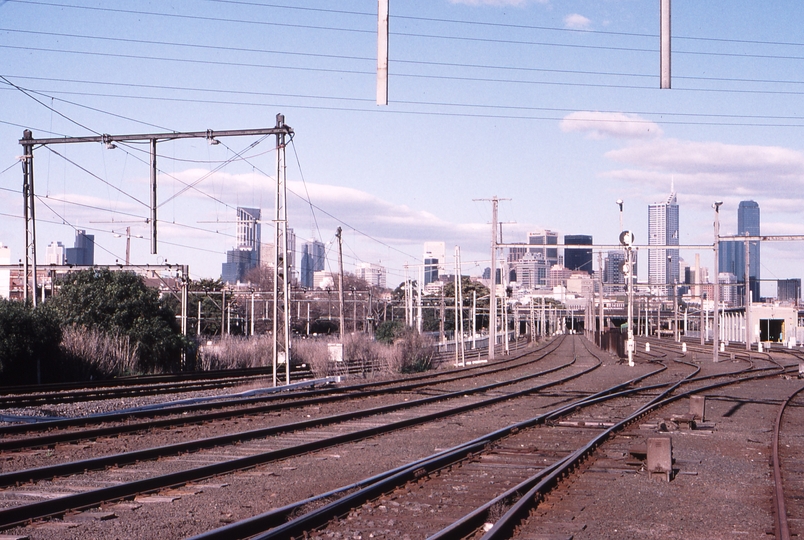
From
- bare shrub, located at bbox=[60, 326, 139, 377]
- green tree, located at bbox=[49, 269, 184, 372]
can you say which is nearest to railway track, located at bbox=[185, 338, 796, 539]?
bare shrub, located at bbox=[60, 326, 139, 377]

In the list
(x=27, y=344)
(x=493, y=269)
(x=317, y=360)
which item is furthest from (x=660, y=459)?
(x=493, y=269)

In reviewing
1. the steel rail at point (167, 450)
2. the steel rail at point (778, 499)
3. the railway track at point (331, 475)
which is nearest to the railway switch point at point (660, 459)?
the railway track at point (331, 475)

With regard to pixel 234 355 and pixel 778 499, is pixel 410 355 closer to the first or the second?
pixel 234 355

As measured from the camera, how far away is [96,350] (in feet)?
104

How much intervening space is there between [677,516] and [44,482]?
7.24 metres

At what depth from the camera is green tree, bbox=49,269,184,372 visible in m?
34.5

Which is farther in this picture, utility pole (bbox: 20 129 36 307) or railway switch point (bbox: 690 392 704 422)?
utility pole (bbox: 20 129 36 307)

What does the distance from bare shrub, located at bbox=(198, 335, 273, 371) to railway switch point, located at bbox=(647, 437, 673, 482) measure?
31552 millimetres

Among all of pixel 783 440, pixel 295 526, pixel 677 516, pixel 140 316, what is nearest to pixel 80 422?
pixel 295 526

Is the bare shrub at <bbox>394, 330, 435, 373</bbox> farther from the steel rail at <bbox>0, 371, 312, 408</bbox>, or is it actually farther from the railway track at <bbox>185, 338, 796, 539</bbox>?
the railway track at <bbox>185, 338, 796, 539</bbox>

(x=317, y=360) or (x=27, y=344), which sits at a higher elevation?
(x=27, y=344)

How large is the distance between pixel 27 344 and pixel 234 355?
15865 millimetres

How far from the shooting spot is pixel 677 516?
8969 mm

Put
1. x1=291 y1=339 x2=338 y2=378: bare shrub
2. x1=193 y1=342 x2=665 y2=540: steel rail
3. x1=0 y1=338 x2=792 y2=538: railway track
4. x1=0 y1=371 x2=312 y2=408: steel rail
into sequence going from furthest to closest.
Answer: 1. x1=291 y1=339 x2=338 y2=378: bare shrub
2. x1=0 y1=371 x2=312 y2=408: steel rail
3. x1=0 y1=338 x2=792 y2=538: railway track
4. x1=193 y1=342 x2=665 y2=540: steel rail
